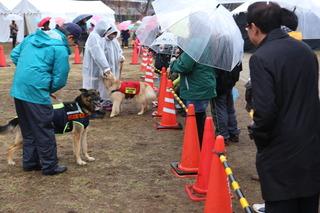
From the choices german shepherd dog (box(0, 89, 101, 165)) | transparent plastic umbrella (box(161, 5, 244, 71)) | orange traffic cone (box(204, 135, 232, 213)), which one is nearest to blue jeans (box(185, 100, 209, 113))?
transparent plastic umbrella (box(161, 5, 244, 71))

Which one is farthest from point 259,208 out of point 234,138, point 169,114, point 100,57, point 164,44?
point 164,44

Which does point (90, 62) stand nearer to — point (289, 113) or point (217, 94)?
point (217, 94)

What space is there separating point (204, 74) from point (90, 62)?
349 cm

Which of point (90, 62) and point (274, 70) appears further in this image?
point (90, 62)

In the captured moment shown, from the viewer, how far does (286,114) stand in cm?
Answer: 248

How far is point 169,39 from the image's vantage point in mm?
9203

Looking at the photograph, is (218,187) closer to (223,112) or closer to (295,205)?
(295,205)

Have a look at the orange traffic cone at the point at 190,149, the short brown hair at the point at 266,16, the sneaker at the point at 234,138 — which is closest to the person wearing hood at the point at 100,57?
the sneaker at the point at 234,138

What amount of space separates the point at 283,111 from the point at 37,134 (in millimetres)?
3386

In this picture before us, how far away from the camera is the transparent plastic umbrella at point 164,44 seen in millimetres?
9188

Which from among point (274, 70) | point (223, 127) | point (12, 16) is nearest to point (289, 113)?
point (274, 70)

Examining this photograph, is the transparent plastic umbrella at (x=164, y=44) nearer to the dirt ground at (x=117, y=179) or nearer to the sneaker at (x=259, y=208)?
the dirt ground at (x=117, y=179)

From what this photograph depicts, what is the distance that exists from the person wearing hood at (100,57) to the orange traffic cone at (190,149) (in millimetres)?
3351

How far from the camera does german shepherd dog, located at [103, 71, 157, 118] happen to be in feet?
28.6
